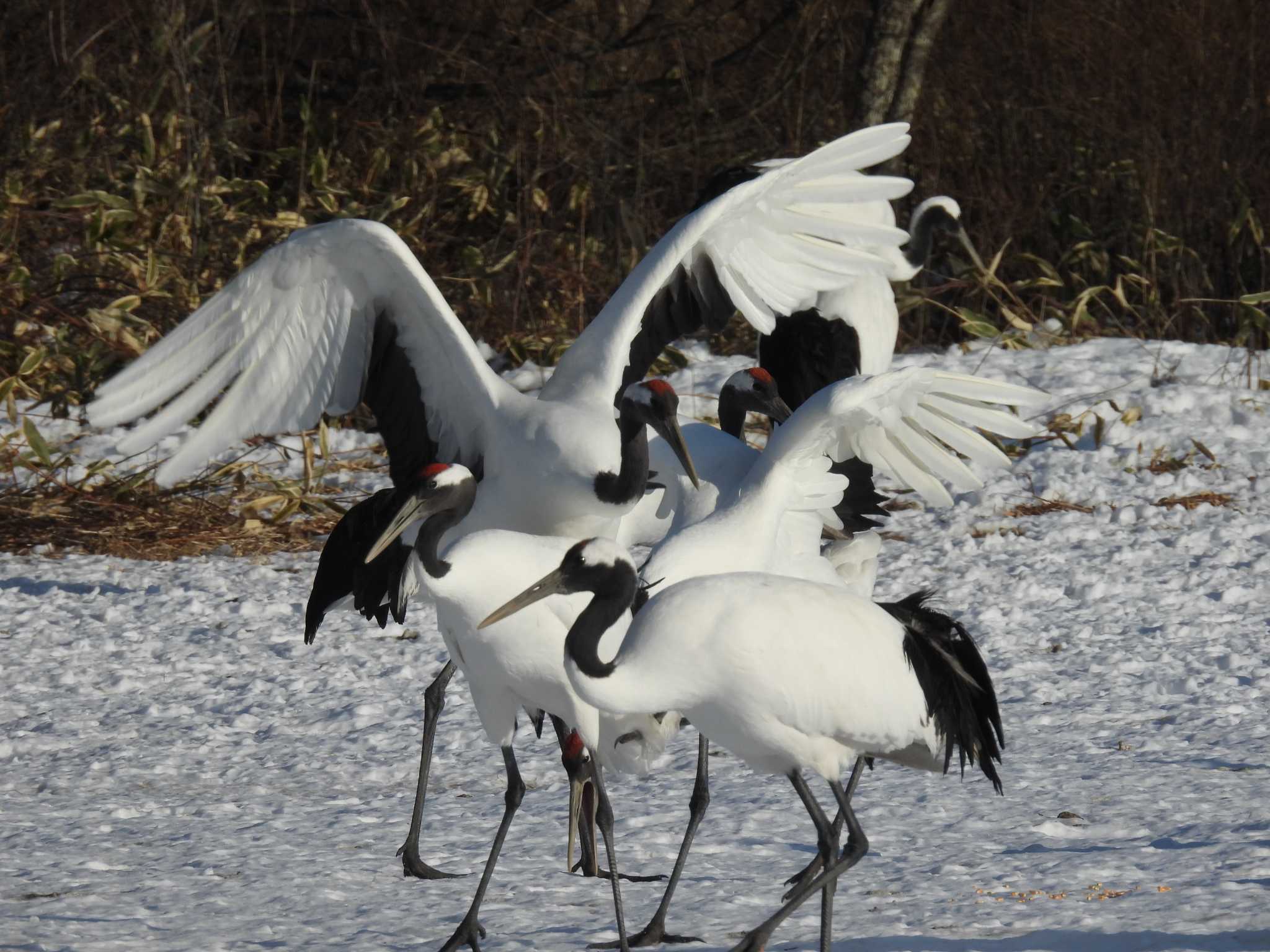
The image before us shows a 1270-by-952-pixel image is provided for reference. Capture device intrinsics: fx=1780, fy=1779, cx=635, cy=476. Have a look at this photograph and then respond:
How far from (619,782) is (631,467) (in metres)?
0.93

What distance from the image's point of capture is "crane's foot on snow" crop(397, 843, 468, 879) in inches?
157

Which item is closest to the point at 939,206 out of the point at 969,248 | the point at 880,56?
the point at 969,248

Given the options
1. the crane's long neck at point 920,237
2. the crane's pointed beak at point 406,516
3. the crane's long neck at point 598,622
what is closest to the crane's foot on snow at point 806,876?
the crane's long neck at point 598,622

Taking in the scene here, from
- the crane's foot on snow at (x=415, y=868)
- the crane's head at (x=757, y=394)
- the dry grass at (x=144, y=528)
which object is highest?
the crane's head at (x=757, y=394)

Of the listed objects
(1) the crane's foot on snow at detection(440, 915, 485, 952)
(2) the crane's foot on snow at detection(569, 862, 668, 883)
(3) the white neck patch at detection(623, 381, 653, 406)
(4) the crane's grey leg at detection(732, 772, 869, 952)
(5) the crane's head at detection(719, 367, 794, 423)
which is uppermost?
(3) the white neck patch at detection(623, 381, 653, 406)

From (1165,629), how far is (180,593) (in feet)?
10.4

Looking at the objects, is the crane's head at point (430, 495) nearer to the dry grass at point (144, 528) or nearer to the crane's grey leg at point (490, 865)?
the crane's grey leg at point (490, 865)

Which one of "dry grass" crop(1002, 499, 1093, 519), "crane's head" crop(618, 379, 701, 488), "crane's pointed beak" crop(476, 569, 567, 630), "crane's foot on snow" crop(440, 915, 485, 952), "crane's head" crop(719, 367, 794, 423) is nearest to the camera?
"crane's pointed beak" crop(476, 569, 567, 630)

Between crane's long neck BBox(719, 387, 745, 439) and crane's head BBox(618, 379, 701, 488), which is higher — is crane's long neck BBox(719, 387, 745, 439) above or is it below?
below

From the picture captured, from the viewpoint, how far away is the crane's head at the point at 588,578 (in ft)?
11.5

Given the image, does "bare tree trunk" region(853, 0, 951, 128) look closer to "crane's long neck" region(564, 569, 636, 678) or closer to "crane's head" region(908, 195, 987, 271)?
"crane's head" region(908, 195, 987, 271)

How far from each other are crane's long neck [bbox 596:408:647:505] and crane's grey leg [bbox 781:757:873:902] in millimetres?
852

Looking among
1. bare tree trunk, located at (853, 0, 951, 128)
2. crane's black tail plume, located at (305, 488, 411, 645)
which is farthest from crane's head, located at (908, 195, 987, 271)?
crane's black tail plume, located at (305, 488, 411, 645)

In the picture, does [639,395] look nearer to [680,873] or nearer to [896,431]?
[896,431]
